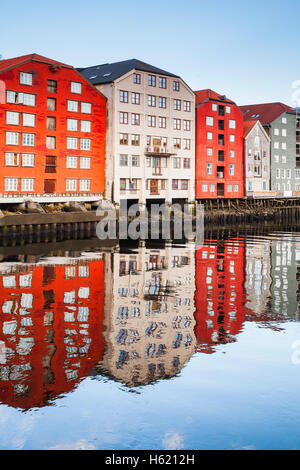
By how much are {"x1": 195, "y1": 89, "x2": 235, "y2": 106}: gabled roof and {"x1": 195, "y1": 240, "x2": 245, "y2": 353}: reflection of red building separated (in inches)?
1555

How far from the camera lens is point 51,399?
13109 mm

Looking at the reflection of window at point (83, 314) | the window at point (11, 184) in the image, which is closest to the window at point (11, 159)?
the window at point (11, 184)

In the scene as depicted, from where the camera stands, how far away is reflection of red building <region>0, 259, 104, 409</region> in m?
13.8

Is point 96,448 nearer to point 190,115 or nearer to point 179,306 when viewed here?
point 179,306

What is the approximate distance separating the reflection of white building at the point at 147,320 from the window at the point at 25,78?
1116 inches

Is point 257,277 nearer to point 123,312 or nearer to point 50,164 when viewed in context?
point 123,312

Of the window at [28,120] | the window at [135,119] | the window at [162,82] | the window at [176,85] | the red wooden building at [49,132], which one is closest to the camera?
the red wooden building at [49,132]

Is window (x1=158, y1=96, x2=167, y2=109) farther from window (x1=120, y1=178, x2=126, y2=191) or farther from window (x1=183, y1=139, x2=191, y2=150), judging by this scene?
window (x1=120, y1=178, x2=126, y2=191)

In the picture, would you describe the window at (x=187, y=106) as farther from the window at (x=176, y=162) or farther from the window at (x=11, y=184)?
the window at (x=11, y=184)

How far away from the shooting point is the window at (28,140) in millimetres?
56519

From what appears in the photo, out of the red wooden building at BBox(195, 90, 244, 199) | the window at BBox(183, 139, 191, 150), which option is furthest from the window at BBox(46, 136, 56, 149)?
the red wooden building at BBox(195, 90, 244, 199)

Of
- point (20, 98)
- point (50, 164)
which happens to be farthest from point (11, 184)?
point (20, 98)
